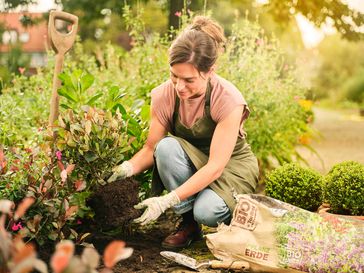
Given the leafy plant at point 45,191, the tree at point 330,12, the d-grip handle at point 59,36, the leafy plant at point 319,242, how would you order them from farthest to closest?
the tree at point 330,12
the d-grip handle at point 59,36
the leafy plant at point 45,191
the leafy plant at point 319,242

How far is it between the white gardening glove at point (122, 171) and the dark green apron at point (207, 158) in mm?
187

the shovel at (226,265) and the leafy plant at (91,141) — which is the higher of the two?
the leafy plant at (91,141)

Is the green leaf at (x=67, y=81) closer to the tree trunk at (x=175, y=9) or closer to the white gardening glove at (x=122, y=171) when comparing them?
→ the white gardening glove at (x=122, y=171)

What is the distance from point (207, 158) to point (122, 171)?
501mm

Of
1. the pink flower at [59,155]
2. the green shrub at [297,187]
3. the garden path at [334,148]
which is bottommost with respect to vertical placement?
the garden path at [334,148]

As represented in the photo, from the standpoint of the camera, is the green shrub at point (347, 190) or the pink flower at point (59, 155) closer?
the pink flower at point (59, 155)

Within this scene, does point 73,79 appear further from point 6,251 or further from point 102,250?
point 6,251

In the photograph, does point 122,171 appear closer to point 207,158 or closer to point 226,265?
point 207,158

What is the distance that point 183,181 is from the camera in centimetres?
323

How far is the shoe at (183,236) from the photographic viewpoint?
3.28 m

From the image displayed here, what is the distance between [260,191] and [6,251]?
410 centimetres

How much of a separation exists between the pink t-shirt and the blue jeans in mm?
179

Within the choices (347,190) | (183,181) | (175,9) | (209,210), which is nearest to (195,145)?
(183,181)

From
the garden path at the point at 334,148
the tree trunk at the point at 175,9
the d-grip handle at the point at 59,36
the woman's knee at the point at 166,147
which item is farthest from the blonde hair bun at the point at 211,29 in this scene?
the tree trunk at the point at 175,9
